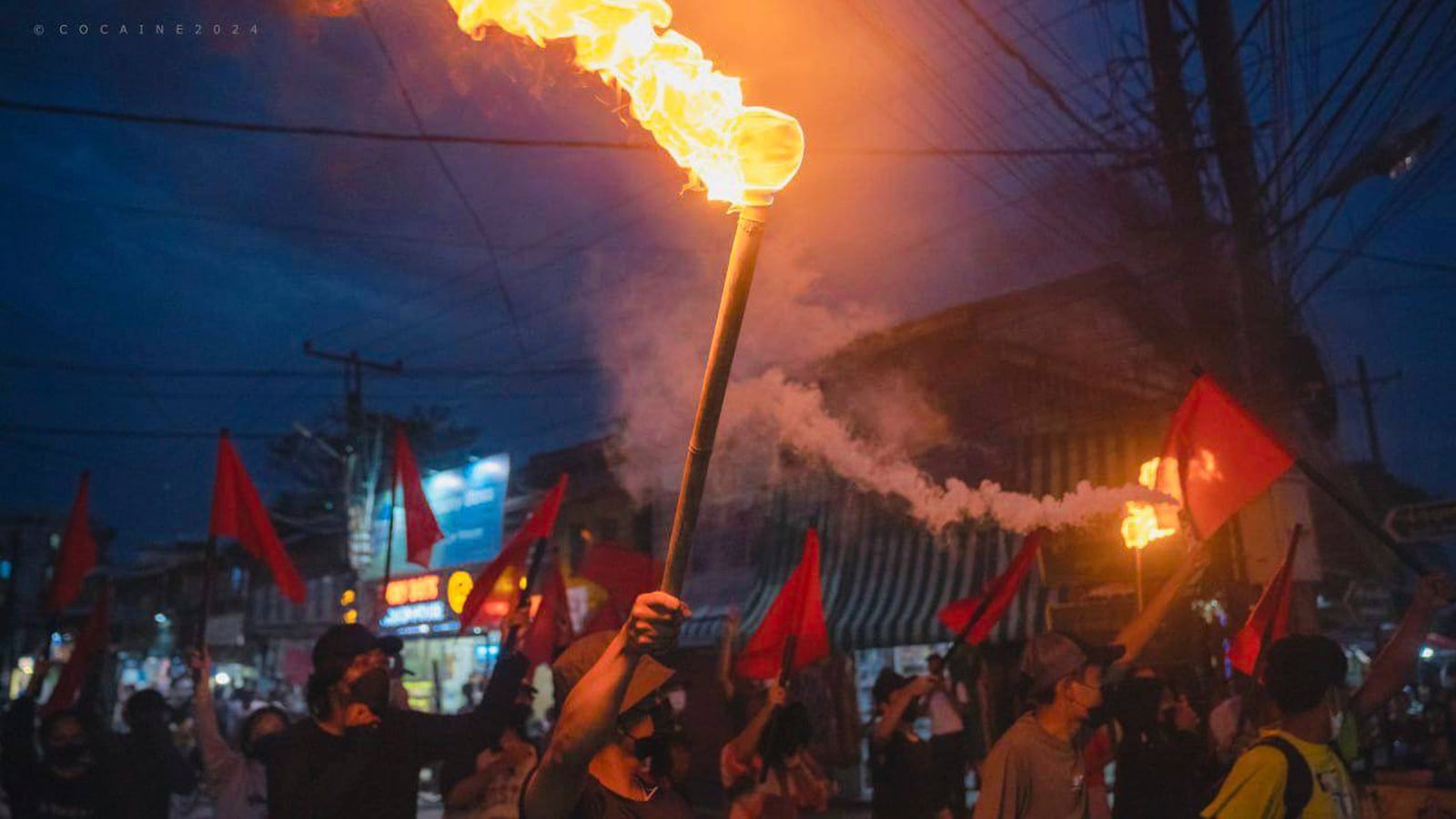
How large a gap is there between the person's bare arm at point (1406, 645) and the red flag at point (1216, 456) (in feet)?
5.22

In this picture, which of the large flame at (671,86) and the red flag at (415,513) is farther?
the red flag at (415,513)

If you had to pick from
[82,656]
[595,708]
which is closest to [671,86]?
[595,708]

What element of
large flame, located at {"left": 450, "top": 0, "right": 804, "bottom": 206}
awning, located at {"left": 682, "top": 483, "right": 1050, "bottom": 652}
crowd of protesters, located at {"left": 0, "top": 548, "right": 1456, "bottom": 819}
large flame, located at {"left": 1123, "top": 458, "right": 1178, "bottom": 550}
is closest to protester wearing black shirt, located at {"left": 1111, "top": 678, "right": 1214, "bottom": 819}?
crowd of protesters, located at {"left": 0, "top": 548, "right": 1456, "bottom": 819}

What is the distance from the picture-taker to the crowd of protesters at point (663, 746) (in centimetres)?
288

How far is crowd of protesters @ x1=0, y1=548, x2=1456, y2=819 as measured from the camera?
2.88m

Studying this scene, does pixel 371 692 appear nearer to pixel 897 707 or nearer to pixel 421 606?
pixel 897 707

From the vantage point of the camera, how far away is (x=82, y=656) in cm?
884

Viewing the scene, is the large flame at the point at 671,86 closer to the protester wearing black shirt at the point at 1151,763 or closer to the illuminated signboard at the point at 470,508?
the protester wearing black shirt at the point at 1151,763

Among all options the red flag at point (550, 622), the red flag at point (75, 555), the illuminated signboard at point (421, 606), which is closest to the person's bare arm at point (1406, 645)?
the red flag at point (550, 622)

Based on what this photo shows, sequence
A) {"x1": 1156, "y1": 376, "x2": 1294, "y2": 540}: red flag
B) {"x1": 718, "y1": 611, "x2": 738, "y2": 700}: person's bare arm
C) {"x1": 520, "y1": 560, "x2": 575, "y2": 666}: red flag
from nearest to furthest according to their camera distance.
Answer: {"x1": 1156, "y1": 376, "x2": 1294, "y2": 540}: red flag
{"x1": 718, "y1": 611, "x2": 738, "y2": 700}: person's bare arm
{"x1": 520, "y1": 560, "x2": 575, "y2": 666}: red flag

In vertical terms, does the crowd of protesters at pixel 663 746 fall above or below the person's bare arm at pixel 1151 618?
below

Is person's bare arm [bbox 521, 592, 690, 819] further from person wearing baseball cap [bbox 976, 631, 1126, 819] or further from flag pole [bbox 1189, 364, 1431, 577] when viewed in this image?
flag pole [bbox 1189, 364, 1431, 577]

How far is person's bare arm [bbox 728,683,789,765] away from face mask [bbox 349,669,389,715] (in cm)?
250

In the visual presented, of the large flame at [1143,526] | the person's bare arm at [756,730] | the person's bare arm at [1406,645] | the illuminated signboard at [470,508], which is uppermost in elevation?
the illuminated signboard at [470,508]
